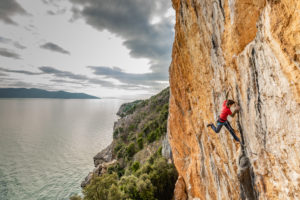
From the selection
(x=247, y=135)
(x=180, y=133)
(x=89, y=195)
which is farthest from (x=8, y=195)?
(x=247, y=135)

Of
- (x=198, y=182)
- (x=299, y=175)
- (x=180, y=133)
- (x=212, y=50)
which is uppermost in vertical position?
(x=212, y=50)

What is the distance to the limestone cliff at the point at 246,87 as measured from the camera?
394 cm

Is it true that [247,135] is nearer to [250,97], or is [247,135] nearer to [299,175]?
[250,97]

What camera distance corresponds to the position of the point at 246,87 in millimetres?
5367

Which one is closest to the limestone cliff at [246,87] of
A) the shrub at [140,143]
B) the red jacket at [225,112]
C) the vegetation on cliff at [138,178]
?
the red jacket at [225,112]

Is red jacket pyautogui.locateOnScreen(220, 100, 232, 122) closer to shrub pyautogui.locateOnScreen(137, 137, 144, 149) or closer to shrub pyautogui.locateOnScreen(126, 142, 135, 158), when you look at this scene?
shrub pyautogui.locateOnScreen(126, 142, 135, 158)

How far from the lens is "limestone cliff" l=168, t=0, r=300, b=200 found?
3.94m

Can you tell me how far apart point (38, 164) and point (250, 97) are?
5002 cm

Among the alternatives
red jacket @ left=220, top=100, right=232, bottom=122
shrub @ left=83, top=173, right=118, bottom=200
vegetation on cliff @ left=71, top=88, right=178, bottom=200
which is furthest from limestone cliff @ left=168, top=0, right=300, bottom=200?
shrub @ left=83, top=173, right=118, bottom=200

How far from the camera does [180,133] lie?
46.3ft

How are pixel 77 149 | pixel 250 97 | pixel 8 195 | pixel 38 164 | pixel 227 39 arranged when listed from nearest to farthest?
pixel 250 97 → pixel 227 39 → pixel 8 195 → pixel 38 164 → pixel 77 149

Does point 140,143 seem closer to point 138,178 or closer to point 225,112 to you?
point 138,178

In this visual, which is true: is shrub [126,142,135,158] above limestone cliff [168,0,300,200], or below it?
below

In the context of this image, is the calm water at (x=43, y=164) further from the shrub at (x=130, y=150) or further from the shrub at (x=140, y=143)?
the shrub at (x=140, y=143)
